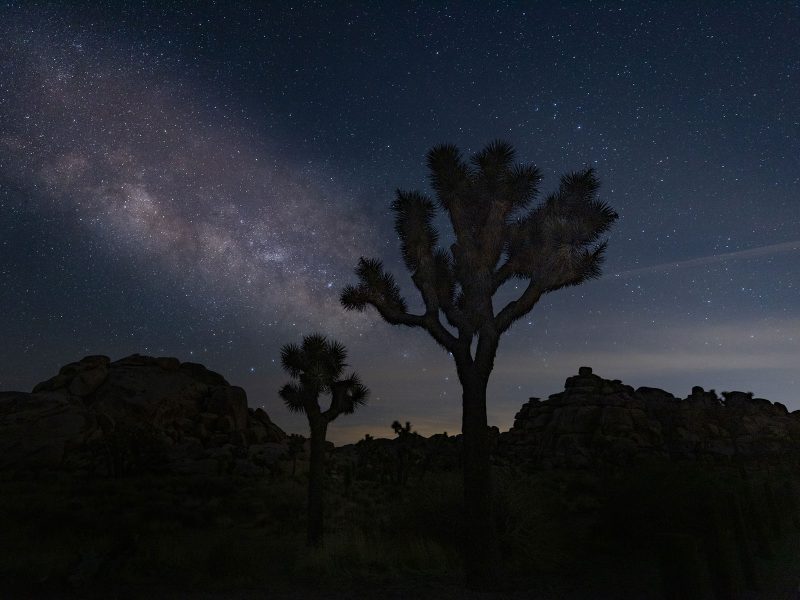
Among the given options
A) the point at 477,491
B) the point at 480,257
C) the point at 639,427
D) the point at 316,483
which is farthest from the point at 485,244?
the point at 639,427

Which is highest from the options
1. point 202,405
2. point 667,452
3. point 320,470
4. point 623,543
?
point 202,405

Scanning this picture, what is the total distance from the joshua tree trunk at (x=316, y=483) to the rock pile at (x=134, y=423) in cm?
1734

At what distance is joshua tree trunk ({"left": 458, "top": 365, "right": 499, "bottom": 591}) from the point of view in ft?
28.4

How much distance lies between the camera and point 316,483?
1262cm

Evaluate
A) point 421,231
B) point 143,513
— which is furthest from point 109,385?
point 421,231

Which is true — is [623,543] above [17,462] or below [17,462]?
below

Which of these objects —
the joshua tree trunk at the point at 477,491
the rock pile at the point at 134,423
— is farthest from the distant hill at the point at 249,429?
the joshua tree trunk at the point at 477,491

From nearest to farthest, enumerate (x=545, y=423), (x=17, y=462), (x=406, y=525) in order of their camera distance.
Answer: (x=406, y=525), (x=17, y=462), (x=545, y=423)

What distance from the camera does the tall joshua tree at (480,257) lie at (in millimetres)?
9664

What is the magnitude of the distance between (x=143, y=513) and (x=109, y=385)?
1098 inches

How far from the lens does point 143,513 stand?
16.2 metres

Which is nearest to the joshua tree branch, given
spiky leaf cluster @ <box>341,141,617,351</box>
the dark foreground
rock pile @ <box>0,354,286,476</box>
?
spiky leaf cluster @ <box>341,141,617,351</box>

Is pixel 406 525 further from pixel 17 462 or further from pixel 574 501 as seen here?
pixel 17 462

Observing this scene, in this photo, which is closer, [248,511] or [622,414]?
[248,511]
